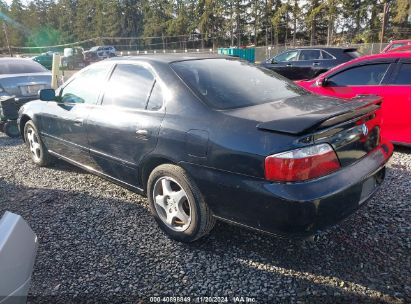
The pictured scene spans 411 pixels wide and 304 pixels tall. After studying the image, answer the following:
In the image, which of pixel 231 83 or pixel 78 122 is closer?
pixel 231 83

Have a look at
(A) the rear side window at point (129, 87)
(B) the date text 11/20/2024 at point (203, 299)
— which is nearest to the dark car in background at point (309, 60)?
(A) the rear side window at point (129, 87)

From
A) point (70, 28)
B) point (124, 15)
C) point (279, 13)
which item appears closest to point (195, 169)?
point (279, 13)

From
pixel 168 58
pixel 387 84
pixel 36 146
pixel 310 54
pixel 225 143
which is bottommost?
pixel 36 146

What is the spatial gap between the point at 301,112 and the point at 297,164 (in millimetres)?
532

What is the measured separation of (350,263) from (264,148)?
118cm

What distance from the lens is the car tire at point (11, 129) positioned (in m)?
6.91

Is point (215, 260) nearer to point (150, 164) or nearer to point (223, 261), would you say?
point (223, 261)

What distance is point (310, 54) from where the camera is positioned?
420 inches

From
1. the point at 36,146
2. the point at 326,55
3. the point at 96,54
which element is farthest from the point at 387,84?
the point at 96,54

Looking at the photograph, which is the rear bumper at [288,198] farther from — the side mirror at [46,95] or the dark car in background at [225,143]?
the side mirror at [46,95]

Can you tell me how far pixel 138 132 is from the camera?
115 inches

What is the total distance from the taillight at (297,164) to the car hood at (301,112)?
0.49 ft

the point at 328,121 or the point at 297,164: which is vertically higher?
the point at 328,121

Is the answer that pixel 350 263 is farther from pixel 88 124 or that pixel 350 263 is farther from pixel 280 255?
pixel 88 124
